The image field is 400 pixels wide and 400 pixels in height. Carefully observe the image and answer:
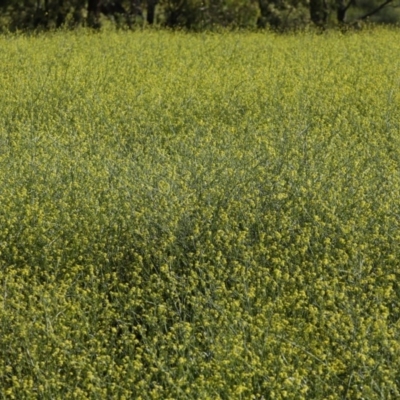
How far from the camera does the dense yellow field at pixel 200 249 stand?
141 inches

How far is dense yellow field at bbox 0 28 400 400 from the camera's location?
141 inches

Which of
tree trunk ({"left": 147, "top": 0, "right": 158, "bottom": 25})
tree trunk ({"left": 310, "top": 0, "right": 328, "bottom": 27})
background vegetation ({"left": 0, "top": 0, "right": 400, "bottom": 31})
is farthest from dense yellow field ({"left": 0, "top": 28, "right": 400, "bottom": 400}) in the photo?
tree trunk ({"left": 310, "top": 0, "right": 328, "bottom": 27})

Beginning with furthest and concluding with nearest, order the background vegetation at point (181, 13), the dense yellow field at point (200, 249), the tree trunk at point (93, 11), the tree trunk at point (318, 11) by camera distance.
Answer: the tree trunk at point (318, 11), the background vegetation at point (181, 13), the tree trunk at point (93, 11), the dense yellow field at point (200, 249)

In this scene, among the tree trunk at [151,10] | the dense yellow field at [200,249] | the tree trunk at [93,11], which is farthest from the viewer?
the tree trunk at [151,10]

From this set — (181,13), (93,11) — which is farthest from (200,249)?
(181,13)

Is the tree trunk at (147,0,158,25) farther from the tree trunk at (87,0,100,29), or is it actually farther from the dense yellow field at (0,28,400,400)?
the dense yellow field at (0,28,400,400)

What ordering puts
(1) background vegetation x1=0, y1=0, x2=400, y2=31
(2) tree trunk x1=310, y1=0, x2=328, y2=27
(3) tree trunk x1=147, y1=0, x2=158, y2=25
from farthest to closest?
(2) tree trunk x1=310, y1=0, x2=328, y2=27, (3) tree trunk x1=147, y1=0, x2=158, y2=25, (1) background vegetation x1=0, y1=0, x2=400, y2=31

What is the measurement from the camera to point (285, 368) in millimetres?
3414

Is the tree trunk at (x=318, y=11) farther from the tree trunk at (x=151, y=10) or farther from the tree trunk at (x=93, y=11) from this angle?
the tree trunk at (x=93, y=11)

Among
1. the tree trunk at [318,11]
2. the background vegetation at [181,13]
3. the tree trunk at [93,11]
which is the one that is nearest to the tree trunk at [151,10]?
the background vegetation at [181,13]

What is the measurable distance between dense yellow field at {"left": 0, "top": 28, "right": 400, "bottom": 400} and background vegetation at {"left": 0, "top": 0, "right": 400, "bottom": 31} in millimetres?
8174

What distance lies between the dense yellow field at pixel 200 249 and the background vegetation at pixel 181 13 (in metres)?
8.17

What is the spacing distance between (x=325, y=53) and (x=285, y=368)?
828 centimetres

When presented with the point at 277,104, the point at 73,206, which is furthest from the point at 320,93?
the point at 73,206
